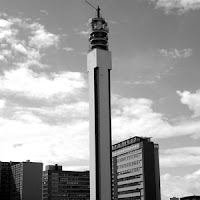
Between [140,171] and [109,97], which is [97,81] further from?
[140,171]

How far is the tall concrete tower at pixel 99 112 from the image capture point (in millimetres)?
138250

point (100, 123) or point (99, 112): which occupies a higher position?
point (99, 112)

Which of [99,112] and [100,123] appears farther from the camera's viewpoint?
[99,112]

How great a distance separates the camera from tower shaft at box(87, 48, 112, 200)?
138 m

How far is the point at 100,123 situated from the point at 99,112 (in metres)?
3.88

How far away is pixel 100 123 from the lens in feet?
469

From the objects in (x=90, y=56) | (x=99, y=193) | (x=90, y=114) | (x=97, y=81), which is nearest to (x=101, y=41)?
(x=90, y=56)

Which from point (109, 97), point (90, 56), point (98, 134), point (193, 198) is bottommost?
point (193, 198)

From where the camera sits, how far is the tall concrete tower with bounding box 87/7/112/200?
13825 cm

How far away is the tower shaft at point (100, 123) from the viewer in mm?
138000

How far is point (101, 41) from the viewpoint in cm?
15375

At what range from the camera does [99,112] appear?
14388cm

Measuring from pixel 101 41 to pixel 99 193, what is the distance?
54.9 metres

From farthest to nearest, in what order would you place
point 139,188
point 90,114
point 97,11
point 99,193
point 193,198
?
point 139,188
point 193,198
point 97,11
point 90,114
point 99,193
